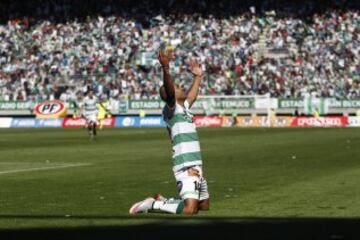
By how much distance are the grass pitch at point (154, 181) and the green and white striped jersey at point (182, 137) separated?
2.83ft

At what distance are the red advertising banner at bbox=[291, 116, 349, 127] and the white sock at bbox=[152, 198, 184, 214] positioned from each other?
54.4m

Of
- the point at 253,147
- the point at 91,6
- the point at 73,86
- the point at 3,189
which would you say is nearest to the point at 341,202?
the point at 3,189

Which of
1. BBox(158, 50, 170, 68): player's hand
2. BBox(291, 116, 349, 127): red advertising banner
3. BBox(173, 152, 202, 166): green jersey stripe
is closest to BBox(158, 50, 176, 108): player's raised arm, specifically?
BBox(158, 50, 170, 68): player's hand

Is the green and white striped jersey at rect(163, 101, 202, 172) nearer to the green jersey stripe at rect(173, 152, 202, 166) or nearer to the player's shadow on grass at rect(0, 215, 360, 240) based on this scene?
the green jersey stripe at rect(173, 152, 202, 166)

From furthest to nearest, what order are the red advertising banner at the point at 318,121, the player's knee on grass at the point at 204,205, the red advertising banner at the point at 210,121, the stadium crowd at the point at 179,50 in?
1. the stadium crowd at the point at 179,50
2. the red advertising banner at the point at 210,121
3. the red advertising banner at the point at 318,121
4. the player's knee on grass at the point at 204,205

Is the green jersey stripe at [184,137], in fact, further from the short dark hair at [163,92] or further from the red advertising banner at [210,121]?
the red advertising banner at [210,121]

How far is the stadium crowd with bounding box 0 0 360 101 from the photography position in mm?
74062

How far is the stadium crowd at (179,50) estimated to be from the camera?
7406cm

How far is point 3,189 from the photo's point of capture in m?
20.3

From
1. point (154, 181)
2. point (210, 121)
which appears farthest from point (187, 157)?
point (210, 121)

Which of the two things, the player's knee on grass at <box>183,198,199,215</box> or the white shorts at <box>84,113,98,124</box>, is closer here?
the player's knee on grass at <box>183,198,199,215</box>

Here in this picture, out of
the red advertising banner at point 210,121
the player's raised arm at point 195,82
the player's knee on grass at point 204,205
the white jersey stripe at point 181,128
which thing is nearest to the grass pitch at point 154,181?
the player's knee on grass at point 204,205

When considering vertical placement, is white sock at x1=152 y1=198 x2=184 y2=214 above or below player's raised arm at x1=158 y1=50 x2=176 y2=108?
below

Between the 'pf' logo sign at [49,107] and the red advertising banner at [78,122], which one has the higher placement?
the 'pf' logo sign at [49,107]
